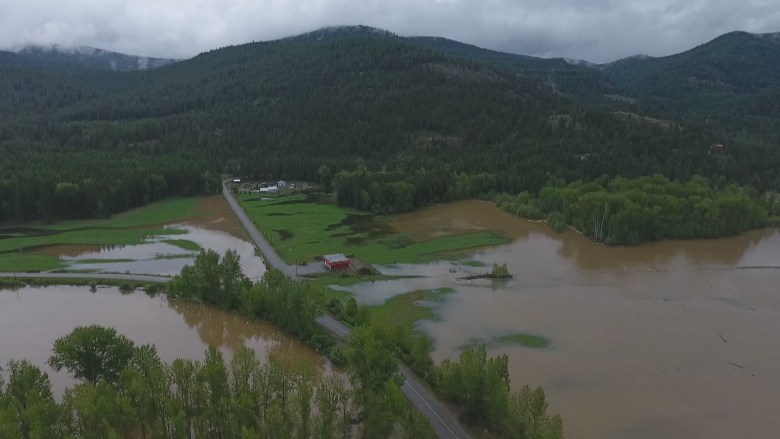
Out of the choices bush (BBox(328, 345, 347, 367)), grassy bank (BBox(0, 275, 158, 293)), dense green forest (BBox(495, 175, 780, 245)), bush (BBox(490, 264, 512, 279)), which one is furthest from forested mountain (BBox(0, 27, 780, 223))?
bush (BBox(328, 345, 347, 367))

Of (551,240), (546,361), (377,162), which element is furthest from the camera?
(377,162)

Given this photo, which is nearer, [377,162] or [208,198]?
[208,198]

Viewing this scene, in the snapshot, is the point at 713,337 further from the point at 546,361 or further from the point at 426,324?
the point at 426,324

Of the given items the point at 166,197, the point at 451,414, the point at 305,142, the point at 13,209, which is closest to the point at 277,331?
the point at 451,414

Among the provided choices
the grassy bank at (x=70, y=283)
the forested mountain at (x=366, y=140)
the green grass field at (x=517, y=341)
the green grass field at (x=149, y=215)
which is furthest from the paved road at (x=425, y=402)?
the green grass field at (x=149, y=215)

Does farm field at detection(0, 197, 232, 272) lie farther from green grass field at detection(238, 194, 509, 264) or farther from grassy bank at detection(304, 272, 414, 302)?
grassy bank at detection(304, 272, 414, 302)

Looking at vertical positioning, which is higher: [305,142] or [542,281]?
[305,142]
